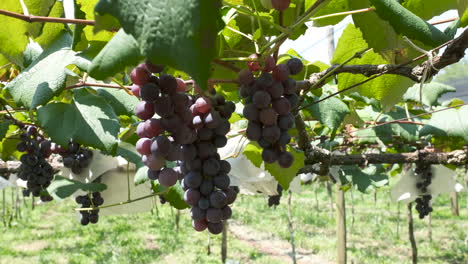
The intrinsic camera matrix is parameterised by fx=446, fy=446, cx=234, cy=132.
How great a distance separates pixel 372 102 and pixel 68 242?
24.6ft

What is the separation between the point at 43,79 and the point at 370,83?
0.83 m

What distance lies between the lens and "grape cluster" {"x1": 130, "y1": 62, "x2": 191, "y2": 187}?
63 cm

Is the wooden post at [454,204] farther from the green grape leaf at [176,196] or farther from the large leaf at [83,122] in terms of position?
the large leaf at [83,122]

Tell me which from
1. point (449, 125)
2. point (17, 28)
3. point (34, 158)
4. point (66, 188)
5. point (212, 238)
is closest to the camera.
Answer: point (17, 28)

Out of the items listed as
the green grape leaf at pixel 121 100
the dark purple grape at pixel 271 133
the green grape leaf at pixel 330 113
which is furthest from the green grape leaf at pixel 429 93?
the dark purple grape at pixel 271 133

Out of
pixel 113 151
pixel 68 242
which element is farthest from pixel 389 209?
pixel 113 151

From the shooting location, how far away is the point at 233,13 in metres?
0.88

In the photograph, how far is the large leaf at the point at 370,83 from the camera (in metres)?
1.14

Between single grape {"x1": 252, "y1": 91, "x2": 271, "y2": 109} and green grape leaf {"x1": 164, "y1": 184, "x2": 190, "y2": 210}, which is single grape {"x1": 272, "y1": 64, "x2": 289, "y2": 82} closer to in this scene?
single grape {"x1": 252, "y1": 91, "x2": 271, "y2": 109}

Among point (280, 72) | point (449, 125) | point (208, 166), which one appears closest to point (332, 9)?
point (280, 72)

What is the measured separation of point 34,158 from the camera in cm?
220

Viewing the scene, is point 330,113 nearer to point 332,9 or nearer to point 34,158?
point 332,9

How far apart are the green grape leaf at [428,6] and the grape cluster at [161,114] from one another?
1.57 ft

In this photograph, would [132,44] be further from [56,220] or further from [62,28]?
[56,220]
